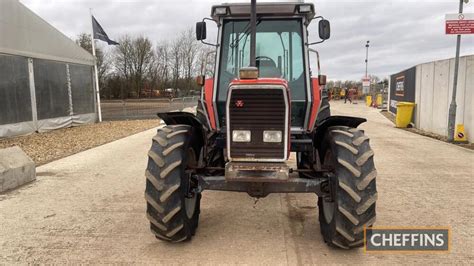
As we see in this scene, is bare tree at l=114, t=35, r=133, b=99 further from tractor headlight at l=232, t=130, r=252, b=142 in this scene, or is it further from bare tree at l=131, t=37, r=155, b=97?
tractor headlight at l=232, t=130, r=252, b=142

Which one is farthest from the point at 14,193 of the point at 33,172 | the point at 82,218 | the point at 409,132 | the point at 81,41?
the point at 81,41

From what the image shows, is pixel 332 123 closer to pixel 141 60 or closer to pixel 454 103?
pixel 454 103

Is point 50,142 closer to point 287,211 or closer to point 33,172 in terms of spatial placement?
point 33,172

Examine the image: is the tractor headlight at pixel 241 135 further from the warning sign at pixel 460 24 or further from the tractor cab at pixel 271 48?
the warning sign at pixel 460 24

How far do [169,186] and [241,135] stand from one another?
0.85 m

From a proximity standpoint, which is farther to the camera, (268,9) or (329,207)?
(268,9)

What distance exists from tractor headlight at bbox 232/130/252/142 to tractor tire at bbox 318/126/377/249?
0.86m

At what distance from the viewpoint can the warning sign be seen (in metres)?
9.51

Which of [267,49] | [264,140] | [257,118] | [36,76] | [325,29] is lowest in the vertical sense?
[264,140]

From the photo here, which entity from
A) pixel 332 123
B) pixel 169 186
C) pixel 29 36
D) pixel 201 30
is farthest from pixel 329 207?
pixel 29 36

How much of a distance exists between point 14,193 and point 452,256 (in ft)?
19.5

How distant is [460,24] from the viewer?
954 centimetres

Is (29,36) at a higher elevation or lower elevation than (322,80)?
higher

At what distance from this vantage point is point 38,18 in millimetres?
12797
